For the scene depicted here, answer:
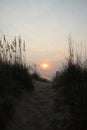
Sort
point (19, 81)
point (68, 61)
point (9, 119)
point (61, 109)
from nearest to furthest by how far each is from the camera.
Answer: point (9, 119)
point (61, 109)
point (19, 81)
point (68, 61)

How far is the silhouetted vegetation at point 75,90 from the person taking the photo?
6.56 metres

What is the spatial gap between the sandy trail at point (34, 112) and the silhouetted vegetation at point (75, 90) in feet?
1.37

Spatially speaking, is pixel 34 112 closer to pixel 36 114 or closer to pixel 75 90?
pixel 36 114

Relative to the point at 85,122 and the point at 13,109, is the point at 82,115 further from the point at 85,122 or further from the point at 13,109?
the point at 13,109

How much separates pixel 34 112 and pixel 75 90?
53.9 inches

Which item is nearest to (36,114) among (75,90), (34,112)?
(34,112)

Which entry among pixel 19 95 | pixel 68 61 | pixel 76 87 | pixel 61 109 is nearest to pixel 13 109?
pixel 19 95

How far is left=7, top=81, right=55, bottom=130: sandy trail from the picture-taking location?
21.5 feet

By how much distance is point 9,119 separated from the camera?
640 cm

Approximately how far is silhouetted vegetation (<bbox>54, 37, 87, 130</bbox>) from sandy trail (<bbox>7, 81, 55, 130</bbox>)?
0.42m

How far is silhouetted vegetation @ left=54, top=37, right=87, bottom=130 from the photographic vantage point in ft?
21.5

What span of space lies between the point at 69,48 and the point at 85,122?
12.6 feet

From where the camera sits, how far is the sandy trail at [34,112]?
6.54 m

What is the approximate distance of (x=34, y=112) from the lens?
7.26m
